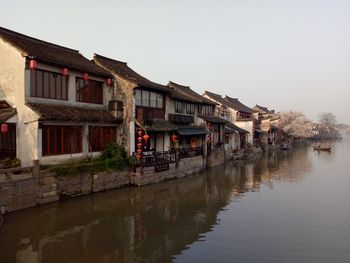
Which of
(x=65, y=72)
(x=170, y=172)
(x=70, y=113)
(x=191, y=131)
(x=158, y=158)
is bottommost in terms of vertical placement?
(x=170, y=172)

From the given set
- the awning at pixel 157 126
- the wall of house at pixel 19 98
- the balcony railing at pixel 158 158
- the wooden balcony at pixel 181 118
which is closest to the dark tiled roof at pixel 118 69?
the awning at pixel 157 126

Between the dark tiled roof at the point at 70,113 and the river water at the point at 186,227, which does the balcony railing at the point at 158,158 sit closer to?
the river water at the point at 186,227

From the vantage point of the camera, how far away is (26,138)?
1786cm

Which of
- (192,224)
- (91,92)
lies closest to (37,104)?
(91,92)

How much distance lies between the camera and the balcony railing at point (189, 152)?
2823cm

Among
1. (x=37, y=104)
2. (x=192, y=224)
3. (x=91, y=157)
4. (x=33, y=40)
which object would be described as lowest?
(x=192, y=224)

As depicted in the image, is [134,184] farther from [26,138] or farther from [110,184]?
[26,138]

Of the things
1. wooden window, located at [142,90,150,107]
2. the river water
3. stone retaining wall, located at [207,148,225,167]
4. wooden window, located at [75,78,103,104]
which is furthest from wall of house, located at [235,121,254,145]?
wooden window, located at [75,78,103,104]

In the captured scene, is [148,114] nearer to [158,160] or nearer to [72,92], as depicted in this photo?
[158,160]

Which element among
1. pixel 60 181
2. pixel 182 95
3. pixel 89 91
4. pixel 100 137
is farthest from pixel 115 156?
pixel 182 95

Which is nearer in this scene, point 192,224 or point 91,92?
point 192,224

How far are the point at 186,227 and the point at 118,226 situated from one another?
9.81 feet

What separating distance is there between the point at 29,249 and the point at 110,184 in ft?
32.8

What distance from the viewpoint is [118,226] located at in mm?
14438
